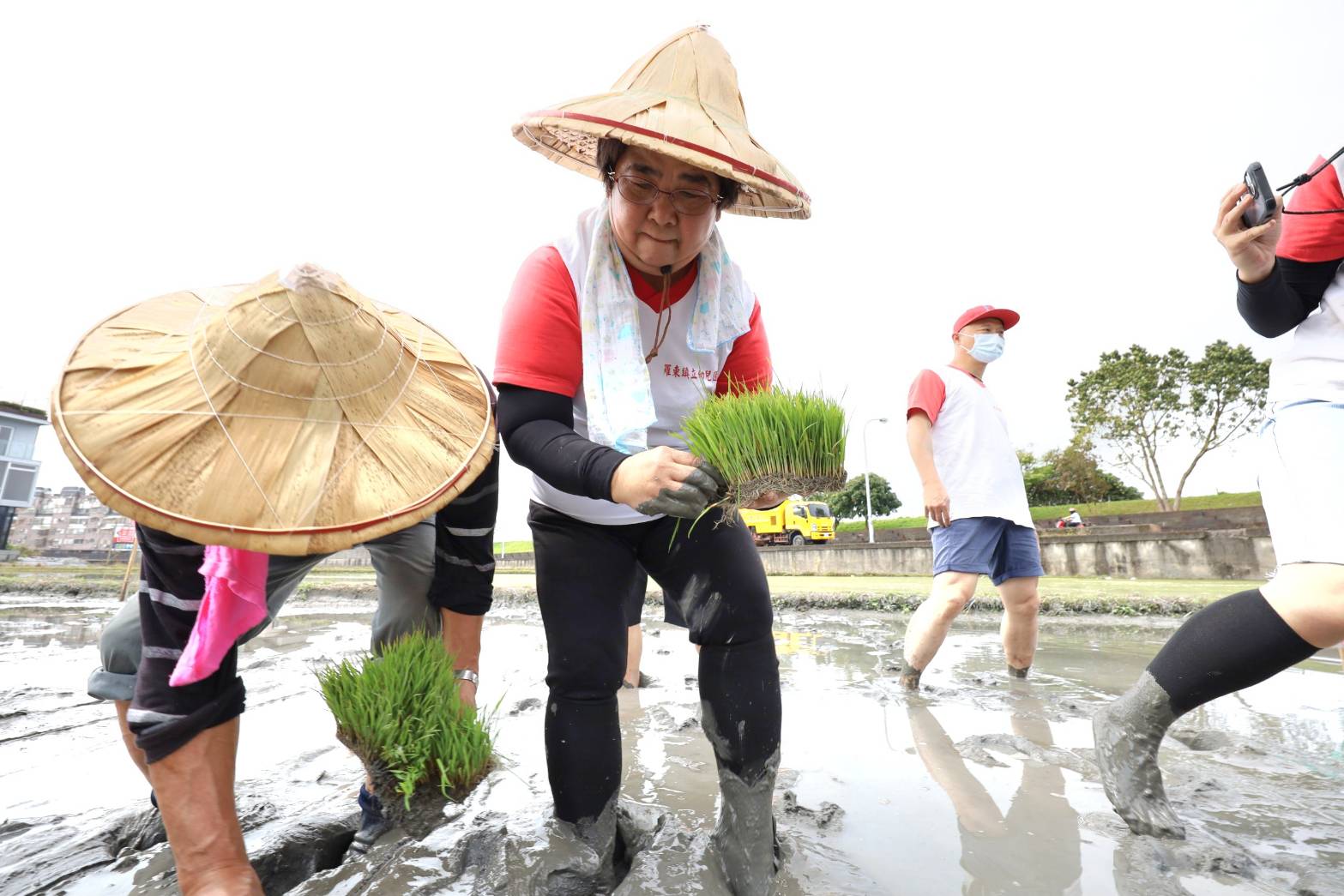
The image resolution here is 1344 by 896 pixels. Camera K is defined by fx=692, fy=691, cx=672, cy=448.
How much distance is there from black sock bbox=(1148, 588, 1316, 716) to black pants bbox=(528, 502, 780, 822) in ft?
3.40

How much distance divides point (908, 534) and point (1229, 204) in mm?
29568

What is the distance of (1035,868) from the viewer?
1.61 m

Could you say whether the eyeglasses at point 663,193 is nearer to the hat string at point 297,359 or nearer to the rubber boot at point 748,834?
the hat string at point 297,359

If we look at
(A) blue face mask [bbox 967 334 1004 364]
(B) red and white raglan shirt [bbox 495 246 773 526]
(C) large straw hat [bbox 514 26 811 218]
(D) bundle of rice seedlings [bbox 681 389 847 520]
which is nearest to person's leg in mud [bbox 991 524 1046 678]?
(A) blue face mask [bbox 967 334 1004 364]

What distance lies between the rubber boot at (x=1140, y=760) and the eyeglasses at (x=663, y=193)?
5.50 ft

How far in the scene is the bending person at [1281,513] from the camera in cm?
159

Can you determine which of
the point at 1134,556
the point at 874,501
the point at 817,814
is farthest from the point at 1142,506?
the point at 817,814

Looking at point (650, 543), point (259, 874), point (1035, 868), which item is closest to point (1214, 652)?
point (1035, 868)

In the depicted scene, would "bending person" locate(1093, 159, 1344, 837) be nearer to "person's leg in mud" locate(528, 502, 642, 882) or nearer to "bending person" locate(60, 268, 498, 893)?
"person's leg in mud" locate(528, 502, 642, 882)

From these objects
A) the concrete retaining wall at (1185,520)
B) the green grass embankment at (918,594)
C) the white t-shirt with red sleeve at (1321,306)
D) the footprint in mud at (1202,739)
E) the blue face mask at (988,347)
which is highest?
the concrete retaining wall at (1185,520)

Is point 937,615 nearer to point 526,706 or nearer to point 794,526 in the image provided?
point 526,706

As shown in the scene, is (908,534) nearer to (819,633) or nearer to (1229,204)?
(819,633)

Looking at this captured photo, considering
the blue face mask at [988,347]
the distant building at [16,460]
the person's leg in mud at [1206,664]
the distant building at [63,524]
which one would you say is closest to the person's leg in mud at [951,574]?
the blue face mask at [988,347]

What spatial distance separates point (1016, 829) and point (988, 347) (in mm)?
2750
